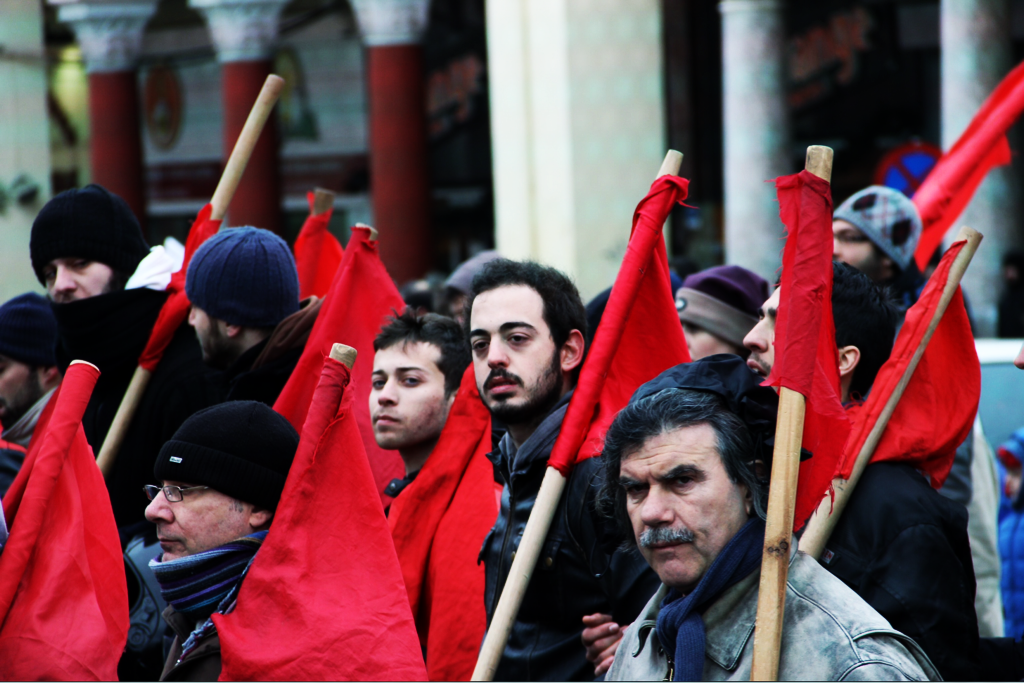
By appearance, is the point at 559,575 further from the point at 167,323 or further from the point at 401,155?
the point at 401,155

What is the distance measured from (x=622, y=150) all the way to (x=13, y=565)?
851 cm

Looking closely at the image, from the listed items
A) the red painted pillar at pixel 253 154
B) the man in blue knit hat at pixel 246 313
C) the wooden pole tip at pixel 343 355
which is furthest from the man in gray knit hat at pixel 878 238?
the red painted pillar at pixel 253 154

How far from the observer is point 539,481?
3057 millimetres

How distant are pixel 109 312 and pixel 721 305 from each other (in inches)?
80.4

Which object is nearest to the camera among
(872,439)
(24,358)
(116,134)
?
(872,439)

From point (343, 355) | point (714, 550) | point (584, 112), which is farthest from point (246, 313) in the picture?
point (584, 112)

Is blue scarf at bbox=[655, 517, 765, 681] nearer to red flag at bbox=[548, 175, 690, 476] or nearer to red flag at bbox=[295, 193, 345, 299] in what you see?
red flag at bbox=[548, 175, 690, 476]

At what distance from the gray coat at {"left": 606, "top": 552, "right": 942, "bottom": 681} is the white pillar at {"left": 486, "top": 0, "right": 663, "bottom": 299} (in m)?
8.40

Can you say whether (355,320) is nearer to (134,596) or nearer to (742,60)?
(134,596)

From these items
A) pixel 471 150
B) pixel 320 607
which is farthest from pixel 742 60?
pixel 320 607

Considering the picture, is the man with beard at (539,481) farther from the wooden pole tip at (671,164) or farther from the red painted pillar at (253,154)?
the red painted pillar at (253,154)

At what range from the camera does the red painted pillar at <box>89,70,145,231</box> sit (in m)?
16.2

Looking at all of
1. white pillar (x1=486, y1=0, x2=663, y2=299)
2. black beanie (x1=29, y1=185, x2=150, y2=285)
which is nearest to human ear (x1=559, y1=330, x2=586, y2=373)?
black beanie (x1=29, y1=185, x2=150, y2=285)

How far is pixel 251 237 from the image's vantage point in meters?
3.89
